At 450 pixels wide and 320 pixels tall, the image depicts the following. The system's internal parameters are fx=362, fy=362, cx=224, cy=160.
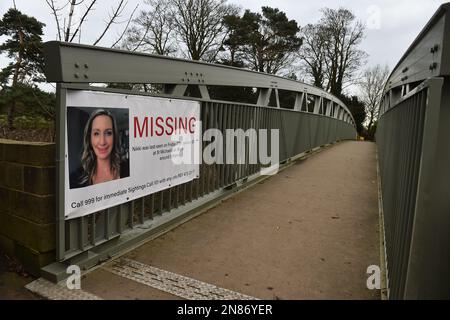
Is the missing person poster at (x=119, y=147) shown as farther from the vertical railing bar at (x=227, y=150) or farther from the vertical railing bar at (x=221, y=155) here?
the vertical railing bar at (x=227, y=150)

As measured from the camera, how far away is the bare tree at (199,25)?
26344mm

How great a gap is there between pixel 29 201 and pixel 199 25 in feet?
84.9

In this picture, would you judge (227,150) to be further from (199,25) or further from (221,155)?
(199,25)

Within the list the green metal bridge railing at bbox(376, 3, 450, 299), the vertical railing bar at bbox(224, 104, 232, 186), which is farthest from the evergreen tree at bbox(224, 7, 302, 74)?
the green metal bridge railing at bbox(376, 3, 450, 299)

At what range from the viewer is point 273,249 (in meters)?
3.76

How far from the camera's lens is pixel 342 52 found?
41.2m

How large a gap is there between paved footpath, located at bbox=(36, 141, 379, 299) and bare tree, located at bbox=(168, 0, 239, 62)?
2222 centimetres

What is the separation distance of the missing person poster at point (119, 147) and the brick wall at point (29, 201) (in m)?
0.17

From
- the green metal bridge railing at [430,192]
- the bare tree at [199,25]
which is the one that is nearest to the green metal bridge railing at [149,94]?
the green metal bridge railing at [430,192]

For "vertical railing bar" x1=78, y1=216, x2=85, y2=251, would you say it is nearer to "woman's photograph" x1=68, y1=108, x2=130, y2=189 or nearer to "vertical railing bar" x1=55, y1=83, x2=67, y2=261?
"vertical railing bar" x1=55, y1=83, x2=67, y2=261

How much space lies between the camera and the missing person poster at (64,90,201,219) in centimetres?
296

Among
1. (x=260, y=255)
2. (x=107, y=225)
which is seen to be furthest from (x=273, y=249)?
(x=107, y=225)

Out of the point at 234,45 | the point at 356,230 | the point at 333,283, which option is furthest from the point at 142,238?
the point at 234,45

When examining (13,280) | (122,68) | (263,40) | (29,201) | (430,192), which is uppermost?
(263,40)
